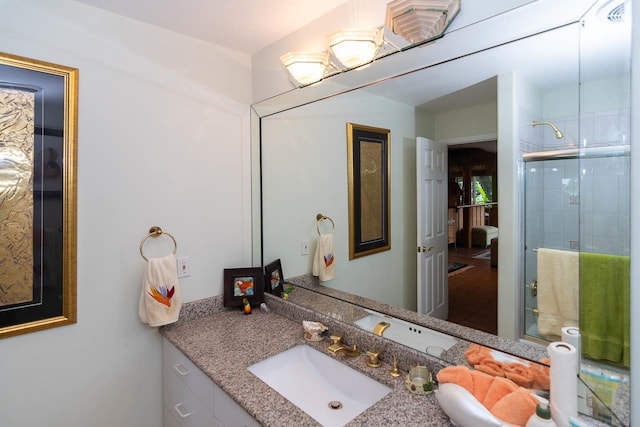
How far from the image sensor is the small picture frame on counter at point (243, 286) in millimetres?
1872

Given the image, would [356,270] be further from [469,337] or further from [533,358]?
[533,358]

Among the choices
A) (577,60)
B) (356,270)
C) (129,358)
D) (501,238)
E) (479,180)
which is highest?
(577,60)

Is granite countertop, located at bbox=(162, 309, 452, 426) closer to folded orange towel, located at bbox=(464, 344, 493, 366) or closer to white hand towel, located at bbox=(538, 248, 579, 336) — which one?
folded orange towel, located at bbox=(464, 344, 493, 366)

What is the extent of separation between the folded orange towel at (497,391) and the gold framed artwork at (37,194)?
1633 mm

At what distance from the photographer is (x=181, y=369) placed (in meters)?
1.52

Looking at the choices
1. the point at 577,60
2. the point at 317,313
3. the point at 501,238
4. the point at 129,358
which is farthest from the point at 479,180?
the point at 129,358

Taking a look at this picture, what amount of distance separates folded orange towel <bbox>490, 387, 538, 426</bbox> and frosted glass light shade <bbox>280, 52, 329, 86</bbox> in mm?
1461

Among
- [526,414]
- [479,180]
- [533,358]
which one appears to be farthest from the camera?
[479,180]

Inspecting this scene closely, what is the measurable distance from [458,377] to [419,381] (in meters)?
0.17

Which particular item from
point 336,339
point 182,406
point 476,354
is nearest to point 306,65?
point 336,339

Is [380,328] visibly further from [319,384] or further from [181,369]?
[181,369]

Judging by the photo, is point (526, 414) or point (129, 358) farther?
point (129, 358)

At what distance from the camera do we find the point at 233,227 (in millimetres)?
1957

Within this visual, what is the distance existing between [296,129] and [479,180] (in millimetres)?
1114
